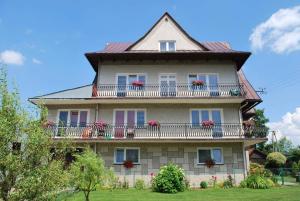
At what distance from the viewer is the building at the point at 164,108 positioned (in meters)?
22.4

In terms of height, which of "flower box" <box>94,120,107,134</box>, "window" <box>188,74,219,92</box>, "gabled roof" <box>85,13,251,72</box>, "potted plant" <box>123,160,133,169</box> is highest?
"gabled roof" <box>85,13,251,72</box>

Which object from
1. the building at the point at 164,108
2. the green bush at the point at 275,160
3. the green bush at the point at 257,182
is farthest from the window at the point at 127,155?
the green bush at the point at 275,160

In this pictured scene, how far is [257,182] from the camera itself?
2003cm

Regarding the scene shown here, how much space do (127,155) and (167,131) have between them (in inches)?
131

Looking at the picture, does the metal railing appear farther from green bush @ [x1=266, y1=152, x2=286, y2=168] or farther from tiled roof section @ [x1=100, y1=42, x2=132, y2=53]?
green bush @ [x1=266, y1=152, x2=286, y2=168]

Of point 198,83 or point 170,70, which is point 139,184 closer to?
point 198,83

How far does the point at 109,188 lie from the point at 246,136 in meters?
10.0

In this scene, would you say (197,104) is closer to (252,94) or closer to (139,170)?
(252,94)

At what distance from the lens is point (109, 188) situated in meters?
20.1

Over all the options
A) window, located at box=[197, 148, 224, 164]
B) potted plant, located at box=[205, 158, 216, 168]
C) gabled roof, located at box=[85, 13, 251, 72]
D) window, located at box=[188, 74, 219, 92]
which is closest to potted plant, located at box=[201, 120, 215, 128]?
window, located at box=[197, 148, 224, 164]

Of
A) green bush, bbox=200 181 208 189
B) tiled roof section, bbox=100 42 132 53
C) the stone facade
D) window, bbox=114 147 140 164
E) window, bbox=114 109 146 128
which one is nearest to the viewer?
green bush, bbox=200 181 208 189

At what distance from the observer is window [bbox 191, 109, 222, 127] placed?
77.5 ft

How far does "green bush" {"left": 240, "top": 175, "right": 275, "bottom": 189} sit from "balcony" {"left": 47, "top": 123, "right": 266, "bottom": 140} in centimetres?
303

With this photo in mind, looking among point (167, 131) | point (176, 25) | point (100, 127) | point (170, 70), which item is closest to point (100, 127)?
point (100, 127)
